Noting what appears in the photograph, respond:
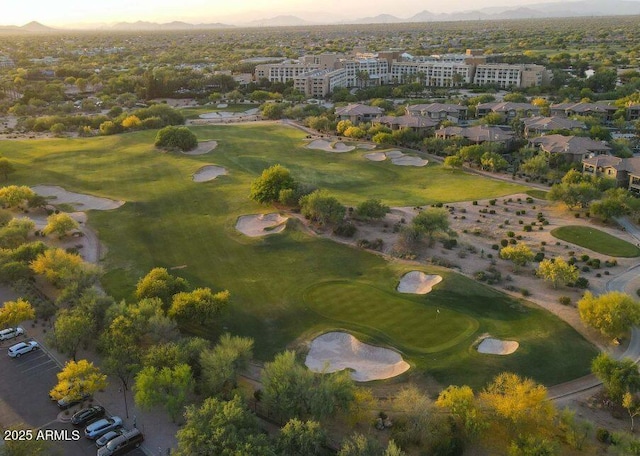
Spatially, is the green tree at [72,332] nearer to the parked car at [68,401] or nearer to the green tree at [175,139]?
the parked car at [68,401]

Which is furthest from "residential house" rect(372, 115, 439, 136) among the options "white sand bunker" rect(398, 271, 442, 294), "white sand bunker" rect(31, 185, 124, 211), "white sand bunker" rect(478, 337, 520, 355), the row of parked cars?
the row of parked cars

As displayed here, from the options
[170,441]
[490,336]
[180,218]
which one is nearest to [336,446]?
[170,441]

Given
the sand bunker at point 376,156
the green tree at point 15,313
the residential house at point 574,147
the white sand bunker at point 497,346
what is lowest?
the white sand bunker at point 497,346

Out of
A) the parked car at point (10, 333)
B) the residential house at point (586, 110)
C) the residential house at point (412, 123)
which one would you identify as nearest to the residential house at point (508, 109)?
the residential house at point (586, 110)

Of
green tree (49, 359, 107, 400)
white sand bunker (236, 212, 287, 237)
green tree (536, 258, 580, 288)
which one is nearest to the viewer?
green tree (49, 359, 107, 400)

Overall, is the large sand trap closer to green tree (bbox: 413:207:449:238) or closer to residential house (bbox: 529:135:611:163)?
residential house (bbox: 529:135:611:163)

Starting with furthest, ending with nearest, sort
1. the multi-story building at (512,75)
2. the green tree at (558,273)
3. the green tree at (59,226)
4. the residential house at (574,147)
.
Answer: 1. the multi-story building at (512,75)
2. the residential house at (574,147)
3. the green tree at (59,226)
4. the green tree at (558,273)

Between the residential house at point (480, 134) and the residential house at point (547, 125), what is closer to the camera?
the residential house at point (480, 134)

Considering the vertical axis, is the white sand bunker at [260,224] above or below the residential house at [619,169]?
below
